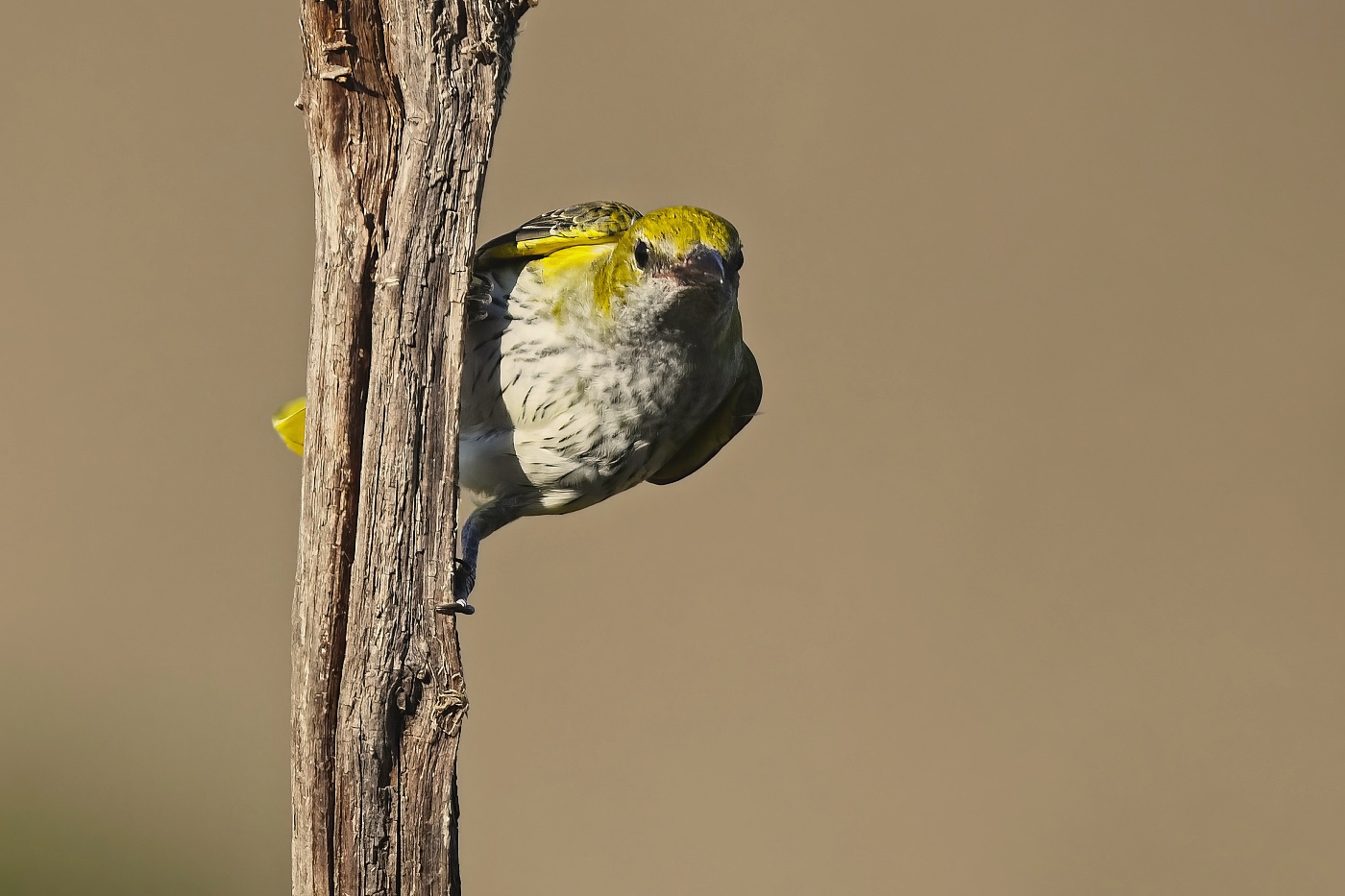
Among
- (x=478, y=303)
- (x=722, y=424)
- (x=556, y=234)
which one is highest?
(x=556, y=234)

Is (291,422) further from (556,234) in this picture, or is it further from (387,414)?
(387,414)

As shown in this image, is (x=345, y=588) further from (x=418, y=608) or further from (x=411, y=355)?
(x=411, y=355)

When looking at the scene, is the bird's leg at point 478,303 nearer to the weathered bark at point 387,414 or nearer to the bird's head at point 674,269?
the bird's head at point 674,269

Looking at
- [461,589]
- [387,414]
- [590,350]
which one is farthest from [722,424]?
[387,414]

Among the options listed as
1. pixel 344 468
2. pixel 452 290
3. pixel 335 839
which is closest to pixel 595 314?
pixel 452 290

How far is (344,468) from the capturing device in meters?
1.86

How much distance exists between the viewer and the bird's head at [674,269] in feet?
7.43

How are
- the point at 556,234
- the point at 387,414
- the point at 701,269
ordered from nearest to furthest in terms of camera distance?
1. the point at 387,414
2. the point at 701,269
3. the point at 556,234

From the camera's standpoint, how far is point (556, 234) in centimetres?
253

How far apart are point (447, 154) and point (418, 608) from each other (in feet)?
2.58

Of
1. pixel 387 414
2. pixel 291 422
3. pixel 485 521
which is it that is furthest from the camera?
pixel 291 422

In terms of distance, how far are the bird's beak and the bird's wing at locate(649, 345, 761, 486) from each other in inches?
23.8

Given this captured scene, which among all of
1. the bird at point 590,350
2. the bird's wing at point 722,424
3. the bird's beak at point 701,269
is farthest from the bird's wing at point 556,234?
the bird's wing at point 722,424

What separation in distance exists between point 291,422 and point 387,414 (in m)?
1.17
